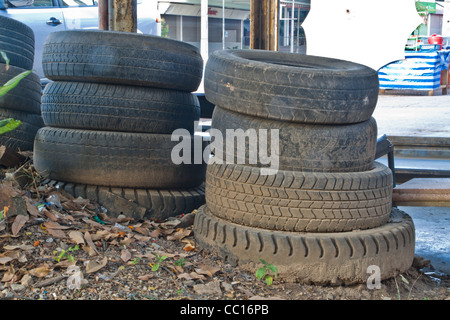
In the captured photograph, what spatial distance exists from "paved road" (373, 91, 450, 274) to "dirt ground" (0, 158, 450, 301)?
487 mm

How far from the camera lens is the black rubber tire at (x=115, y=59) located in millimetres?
3582

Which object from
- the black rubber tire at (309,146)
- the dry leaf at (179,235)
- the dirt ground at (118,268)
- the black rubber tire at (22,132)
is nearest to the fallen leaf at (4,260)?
the dirt ground at (118,268)

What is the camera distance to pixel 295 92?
2.84 meters

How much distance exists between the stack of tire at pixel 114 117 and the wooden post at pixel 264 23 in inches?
165

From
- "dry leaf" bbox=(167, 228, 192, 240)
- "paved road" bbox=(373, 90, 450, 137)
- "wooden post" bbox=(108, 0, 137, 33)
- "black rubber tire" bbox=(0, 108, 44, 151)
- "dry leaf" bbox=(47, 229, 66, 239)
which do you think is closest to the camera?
"dry leaf" bbox=(47, 229, 66, 239)

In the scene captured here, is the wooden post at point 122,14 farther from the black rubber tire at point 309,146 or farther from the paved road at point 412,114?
the paved road at point 412,114

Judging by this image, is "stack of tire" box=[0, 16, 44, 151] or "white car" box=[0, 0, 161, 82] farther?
"white car" box=[0, 0, 161, 82]

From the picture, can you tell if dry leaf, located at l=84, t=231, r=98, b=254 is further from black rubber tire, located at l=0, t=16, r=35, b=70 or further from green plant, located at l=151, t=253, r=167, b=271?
black rubber tire, located at l=0, t=16, r=35, b=70

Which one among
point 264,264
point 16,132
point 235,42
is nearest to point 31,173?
point 16,132

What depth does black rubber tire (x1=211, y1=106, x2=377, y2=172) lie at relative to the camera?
9.52 ft

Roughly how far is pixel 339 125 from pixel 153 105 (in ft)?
4.37

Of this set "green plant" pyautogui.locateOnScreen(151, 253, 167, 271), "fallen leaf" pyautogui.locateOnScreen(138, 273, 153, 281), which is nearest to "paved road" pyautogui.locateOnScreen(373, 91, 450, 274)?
"green plant" pyautogui.locateOnScreen(151, 253, 167, 271)
